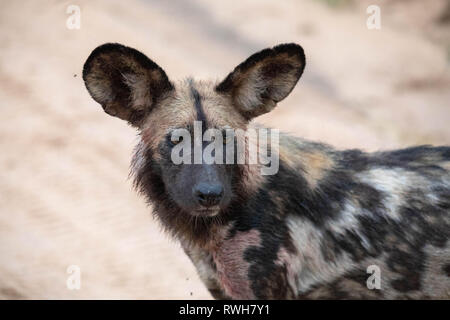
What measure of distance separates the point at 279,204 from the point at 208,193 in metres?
0.45

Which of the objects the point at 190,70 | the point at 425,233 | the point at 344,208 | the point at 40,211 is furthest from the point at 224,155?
the point at 190,70

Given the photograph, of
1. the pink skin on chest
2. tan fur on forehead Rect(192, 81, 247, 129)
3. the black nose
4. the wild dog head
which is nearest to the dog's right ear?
the wild dog head

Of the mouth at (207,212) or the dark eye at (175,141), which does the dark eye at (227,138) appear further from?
the mouth at (207,212)

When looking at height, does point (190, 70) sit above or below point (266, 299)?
above

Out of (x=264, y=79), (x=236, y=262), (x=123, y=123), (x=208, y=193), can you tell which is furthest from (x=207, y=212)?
(x=123, y=123)

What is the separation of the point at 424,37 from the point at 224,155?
241 inches

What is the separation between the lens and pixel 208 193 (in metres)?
3.27

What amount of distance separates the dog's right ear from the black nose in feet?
1.87

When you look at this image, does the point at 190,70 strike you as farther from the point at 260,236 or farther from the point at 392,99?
the point at 260,236

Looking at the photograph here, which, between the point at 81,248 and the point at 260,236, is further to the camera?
the point at 81,248

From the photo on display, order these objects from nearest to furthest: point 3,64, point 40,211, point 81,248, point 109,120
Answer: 1. point 81,248
2. point 40,211
3. point 109,120
4. point 3,64

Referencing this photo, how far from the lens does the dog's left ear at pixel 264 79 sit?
11.5 ft

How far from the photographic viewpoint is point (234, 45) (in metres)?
8.70

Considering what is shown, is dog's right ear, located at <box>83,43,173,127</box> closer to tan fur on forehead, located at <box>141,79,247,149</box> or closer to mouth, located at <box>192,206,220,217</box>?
tan fur on forehead, located at <box>141,79,247,149</box>
